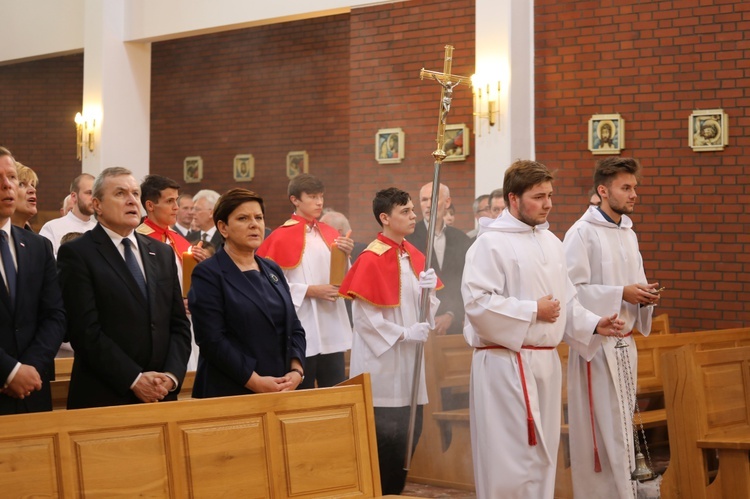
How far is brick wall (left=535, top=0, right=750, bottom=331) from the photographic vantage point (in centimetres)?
905

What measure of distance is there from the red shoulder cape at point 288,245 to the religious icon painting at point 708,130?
419cm

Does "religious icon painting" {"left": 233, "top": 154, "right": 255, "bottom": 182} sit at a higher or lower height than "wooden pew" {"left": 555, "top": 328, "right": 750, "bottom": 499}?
higher

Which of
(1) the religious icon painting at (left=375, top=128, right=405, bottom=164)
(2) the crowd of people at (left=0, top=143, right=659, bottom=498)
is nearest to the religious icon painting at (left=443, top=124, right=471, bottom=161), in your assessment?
(1) the religious icon painting at (left=375, top=128, right=405, bottom=164)

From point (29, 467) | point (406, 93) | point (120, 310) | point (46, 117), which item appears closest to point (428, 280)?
point (120, 310)

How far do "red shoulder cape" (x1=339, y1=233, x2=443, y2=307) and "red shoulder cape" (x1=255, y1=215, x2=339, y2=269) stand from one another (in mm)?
716

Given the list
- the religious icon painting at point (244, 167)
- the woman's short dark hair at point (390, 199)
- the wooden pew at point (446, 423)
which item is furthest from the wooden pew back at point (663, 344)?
the religious icon painting at point (244, 167)

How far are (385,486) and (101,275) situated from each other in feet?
8.64

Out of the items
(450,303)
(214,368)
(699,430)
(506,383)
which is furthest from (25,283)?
(450,303)

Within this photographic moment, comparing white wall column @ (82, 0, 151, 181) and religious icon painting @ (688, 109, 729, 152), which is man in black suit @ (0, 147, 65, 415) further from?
white wall column @ (82, 0, 151, 181)

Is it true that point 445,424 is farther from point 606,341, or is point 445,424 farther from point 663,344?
point 663,344

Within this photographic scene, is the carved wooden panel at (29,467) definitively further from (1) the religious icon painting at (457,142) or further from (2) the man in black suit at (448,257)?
(1) the religious icon painting at (457,142)

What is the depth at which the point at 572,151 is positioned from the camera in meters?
9.81

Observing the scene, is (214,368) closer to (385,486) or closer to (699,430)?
(385,486)

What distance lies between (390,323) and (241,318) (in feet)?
5.90
